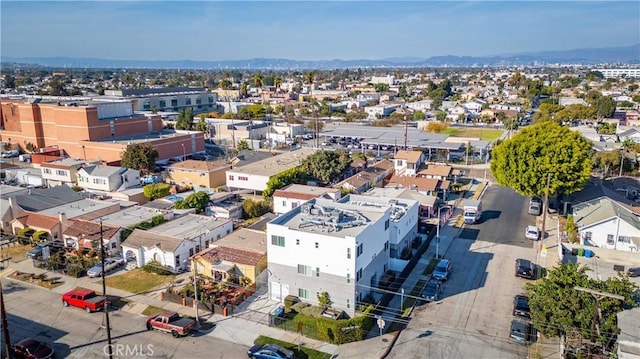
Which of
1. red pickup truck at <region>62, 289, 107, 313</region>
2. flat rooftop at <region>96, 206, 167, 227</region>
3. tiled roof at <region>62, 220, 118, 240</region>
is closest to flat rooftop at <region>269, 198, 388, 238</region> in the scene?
red pickup truck at <region>62, 289, 107, 313</region>

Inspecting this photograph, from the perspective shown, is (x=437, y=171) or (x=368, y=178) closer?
(x=368, y=178)

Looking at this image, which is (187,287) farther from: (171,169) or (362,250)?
(171,169)

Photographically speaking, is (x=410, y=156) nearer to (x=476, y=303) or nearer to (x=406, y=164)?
(x=406, y=164)

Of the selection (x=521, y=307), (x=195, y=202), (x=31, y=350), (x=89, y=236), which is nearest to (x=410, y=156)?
(x=195, y=202)

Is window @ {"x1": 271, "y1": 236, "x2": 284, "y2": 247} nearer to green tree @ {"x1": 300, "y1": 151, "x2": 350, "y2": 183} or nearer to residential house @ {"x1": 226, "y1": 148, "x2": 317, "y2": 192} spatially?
residential house @ {"x1": 226, "y1": 148, "x2": 317, "y2": 192}

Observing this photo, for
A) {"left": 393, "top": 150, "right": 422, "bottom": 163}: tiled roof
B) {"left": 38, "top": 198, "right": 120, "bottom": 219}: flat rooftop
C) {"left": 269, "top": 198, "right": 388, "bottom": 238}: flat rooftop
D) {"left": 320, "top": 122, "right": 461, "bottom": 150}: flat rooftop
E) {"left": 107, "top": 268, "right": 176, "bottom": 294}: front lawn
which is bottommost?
{"left": 107, "top": 268, "right": 176, "bottom": 294}: front lawn

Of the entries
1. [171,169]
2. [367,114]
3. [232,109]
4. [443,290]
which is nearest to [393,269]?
[443,290]
